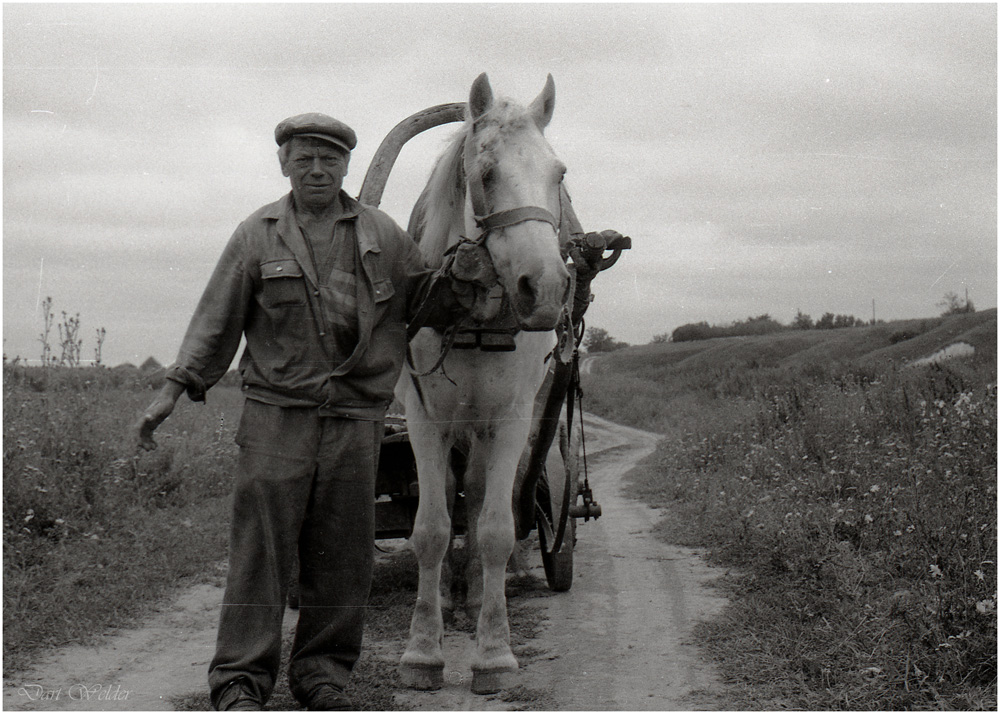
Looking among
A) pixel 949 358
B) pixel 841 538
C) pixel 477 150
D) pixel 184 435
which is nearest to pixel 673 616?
pixel 841 538

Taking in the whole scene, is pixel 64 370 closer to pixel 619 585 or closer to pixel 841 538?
pixel 619 585

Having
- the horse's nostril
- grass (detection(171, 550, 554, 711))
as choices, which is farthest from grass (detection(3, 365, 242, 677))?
the horse's nostril

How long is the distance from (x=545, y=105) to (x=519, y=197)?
1.87 ft

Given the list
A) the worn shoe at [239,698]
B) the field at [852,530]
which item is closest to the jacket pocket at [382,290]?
the worn shoe at [239,698]

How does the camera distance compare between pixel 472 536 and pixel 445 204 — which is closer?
pixel 445 204

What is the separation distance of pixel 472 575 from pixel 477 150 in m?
2.39

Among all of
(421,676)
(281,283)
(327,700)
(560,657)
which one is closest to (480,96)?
(281,283)

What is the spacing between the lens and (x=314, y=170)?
2883mm

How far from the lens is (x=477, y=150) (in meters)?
3.07

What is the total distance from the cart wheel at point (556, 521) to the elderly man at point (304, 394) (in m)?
1.86

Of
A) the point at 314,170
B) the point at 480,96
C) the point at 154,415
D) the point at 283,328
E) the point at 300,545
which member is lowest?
the point at 300,545

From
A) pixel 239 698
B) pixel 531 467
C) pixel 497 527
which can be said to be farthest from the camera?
pixel 531 467

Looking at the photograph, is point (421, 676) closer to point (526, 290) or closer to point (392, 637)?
point (392, 637)

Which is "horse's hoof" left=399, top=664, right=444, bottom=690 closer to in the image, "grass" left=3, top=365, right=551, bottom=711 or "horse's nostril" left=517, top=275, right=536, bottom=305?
"grass" left=3, top=365, right=551, bottom=711
